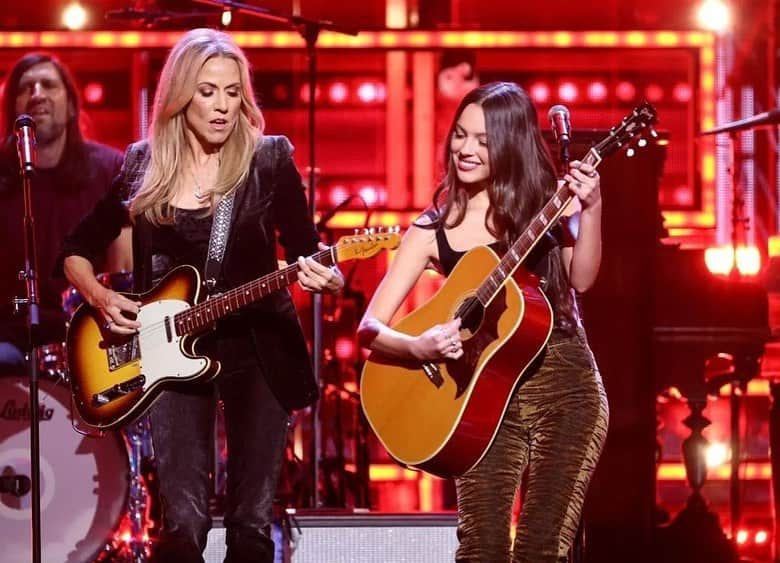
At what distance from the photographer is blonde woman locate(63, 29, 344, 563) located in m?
4.23

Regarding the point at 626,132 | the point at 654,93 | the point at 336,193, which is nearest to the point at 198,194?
the point at 626,132

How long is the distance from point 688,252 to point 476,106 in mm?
2407

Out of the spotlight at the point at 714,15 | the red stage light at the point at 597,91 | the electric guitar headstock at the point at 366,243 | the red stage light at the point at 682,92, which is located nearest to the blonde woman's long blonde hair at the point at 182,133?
the electric guitar headstock at the point at 366,243

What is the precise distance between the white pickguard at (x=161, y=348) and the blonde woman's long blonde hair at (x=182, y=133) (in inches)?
11.6

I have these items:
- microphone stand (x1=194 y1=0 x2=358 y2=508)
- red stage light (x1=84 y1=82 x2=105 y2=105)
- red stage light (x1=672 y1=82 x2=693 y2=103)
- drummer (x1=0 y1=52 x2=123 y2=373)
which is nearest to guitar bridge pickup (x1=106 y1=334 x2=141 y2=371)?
microphone stand (x1=194 y1=0 x2=358 y2=508)

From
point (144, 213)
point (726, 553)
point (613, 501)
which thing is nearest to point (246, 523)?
point (144, 213)

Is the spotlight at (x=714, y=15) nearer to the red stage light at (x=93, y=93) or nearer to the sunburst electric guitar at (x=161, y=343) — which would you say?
the red stage light at (x=93, y=93)

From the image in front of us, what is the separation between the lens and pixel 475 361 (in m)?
4.14

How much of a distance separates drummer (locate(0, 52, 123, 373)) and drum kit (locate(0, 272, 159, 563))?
504 millimetres

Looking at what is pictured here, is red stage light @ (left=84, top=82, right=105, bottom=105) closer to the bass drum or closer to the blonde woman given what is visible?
the bass drum

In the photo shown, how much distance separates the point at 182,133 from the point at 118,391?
0.91 metres

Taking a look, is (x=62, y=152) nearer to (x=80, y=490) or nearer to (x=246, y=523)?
(x=80, y=490)

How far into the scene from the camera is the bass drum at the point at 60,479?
613 cm

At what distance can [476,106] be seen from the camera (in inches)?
170
